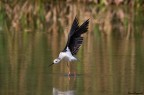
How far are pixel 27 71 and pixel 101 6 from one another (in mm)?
9926

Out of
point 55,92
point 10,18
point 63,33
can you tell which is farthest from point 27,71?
point 10,18

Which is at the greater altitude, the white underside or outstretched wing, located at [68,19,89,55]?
outstretched wing, located at [68,19,89,55]

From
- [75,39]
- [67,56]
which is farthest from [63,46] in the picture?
[67,56]

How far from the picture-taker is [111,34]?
1399 centimetres

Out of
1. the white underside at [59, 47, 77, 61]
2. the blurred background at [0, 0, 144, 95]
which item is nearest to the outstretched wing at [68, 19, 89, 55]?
the white underside at [59, 47, 77, 61]

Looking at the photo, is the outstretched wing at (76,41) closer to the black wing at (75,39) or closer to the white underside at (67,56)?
the black wing at (75,39)

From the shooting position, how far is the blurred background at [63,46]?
28.3 ft

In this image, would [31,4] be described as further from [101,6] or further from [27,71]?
[27,71]

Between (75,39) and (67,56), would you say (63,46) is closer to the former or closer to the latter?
(75,39)

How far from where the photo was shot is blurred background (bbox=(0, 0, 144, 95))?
862cm

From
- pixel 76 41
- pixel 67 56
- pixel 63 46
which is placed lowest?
pixel 67 56

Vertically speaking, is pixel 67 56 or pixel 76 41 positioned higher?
pixel 76 41

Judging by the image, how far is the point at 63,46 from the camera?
482 inches

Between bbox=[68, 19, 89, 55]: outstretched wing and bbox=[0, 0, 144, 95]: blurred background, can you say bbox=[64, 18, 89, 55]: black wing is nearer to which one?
bbox=[68, 19, 89, 55]: outstretched wing
